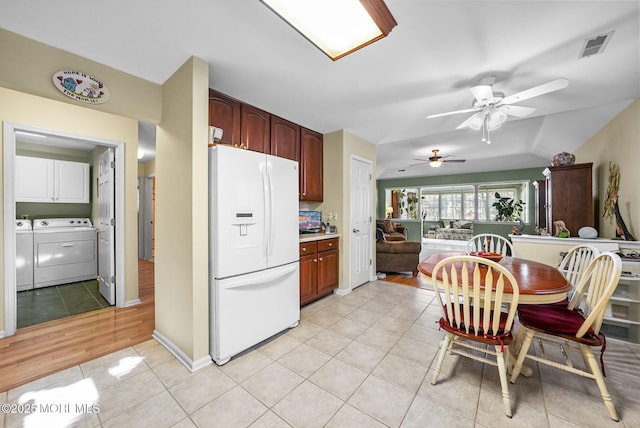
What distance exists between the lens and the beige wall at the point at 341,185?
3707 millimetres

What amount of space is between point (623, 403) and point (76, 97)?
173 inches

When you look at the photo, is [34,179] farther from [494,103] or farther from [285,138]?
[494,103]

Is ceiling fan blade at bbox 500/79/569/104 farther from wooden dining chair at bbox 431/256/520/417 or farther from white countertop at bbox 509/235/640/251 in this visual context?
white countertop at bbox 509/235/640/251

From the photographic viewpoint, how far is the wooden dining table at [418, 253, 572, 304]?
5.02ft

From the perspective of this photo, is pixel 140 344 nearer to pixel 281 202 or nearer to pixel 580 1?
pixel 281 202

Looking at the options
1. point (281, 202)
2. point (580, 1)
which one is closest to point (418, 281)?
point (281, 202)

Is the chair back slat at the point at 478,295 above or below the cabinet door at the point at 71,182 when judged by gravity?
below

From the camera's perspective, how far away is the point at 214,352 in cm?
204

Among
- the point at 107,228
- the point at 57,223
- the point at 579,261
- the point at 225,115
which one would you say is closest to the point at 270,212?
the point at 225,115

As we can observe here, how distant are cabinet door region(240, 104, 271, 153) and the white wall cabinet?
384 cm

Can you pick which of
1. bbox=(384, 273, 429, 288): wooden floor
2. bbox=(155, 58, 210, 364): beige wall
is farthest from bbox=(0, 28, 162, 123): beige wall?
bbox=(384, 273, 429, 288): wooden floor

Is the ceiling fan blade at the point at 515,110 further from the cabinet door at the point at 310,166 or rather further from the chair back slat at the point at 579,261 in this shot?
the cabinet door at the point at 310,166

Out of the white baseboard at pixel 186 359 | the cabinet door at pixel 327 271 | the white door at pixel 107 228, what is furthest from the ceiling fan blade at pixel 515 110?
the white door at pixel 107 228

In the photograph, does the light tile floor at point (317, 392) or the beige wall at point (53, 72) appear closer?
the light tile floor at point (317, 392)
